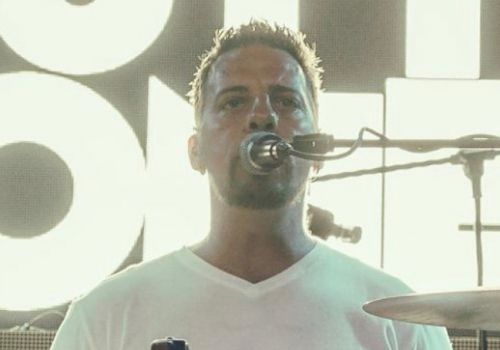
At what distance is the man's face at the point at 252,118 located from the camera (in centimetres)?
218

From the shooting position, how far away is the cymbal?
4.81 feet

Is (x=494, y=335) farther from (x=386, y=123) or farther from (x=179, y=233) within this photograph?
(x=179, y=233)

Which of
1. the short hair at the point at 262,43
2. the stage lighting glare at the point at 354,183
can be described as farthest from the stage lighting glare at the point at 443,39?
the short hair at the point at 262,43

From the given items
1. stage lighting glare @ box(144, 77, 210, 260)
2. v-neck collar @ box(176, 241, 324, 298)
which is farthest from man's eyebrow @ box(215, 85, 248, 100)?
stage lighting glare @ box(144, 77, 210, 260)

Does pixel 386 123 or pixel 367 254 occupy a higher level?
pixel 386 123

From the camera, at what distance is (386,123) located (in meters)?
3.72

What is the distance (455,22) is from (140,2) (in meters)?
1.08

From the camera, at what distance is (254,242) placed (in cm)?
230

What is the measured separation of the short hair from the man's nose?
232 millimetres

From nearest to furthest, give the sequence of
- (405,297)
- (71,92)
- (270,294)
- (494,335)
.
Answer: (405,297), (270,294), (494,335), (71,92)

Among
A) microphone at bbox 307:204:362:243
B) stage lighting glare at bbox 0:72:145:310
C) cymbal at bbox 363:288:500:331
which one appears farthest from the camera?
stage lighting glare at bbox 0:72:145:310

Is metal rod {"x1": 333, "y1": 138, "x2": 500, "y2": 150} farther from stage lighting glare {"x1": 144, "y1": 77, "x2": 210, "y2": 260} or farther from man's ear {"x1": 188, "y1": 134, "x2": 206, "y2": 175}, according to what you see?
stage lighting glare {"x1": 144, "y1": 77, "x2": 210, "y2": 260}

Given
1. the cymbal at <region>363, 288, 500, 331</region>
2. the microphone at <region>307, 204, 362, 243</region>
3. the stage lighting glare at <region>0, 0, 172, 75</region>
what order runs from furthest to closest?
the stage lighting glare at <region>0, 0, 172, 75</region>, the microphone at <region>307, 204, 362, 243</region>, the cymbal at <region>363, 288, 500, 331</region>

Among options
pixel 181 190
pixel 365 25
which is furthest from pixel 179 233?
pixel 365 25
